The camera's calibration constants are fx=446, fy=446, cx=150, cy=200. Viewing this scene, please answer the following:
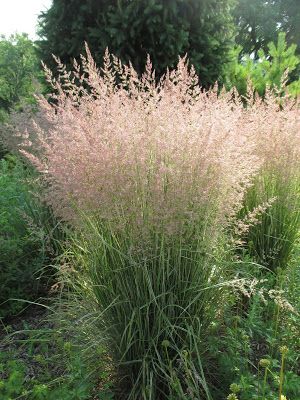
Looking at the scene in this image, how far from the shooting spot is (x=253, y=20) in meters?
22.0

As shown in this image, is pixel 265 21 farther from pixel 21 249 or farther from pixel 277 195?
pixel 21 249

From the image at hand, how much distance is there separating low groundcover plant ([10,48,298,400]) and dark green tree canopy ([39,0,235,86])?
11.9 ft

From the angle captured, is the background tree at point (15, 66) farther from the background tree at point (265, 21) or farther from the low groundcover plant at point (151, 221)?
the low groundcover plant at point (151, 221)

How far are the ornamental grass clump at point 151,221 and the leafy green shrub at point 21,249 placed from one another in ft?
2.22

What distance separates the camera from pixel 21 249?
10.8 ft

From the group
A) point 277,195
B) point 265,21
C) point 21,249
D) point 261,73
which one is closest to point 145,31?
point 261,73

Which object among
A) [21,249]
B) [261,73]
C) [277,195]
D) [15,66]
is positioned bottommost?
[21,249]

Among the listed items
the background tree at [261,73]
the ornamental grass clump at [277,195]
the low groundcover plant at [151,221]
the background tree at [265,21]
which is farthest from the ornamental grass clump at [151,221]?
the background tree at [265,21]

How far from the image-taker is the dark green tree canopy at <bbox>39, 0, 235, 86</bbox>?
227 inches

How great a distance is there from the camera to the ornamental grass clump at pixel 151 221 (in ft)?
6.72

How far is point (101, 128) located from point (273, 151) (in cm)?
163

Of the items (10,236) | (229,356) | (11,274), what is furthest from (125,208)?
(10,236)

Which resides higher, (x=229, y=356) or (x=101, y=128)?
(x=101, y=128)

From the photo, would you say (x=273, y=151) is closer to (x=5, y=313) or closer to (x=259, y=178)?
(x=259, y=178)
